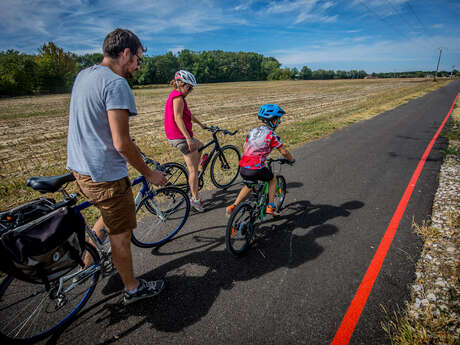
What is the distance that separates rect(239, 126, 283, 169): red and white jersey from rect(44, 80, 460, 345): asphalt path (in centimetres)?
126

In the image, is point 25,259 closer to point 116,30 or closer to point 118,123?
point 118,123

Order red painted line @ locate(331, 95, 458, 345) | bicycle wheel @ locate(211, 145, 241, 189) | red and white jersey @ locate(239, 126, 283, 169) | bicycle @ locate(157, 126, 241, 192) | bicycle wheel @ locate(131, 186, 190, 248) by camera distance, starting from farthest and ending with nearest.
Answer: bicycle wheel @ locate(211, 145, 241, 189) → bicycle @ locate(157, 126, 241, 192) → bicycle wheel @ locate(131, 186, 190, 248) → red and white jersey @ locate(239, 126, 283, 169) → red painted line @ locate(331, 95, 458, 345)

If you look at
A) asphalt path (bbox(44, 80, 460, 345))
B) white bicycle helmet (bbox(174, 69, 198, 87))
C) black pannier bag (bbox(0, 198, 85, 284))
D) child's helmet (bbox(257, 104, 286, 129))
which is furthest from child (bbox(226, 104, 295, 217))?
black pannier bag (bbox(0, 198, 85, 284))

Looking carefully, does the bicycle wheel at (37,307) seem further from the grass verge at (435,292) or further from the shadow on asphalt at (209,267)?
the grass verge at (435,292)

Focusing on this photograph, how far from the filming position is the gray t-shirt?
5.87ft

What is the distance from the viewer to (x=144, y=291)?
257 cm

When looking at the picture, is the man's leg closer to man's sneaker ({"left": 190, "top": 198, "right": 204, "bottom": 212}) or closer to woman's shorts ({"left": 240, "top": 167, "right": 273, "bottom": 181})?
woman's shorts ({"left": 240, "top": 167, "right": 273, "bottom": 181})

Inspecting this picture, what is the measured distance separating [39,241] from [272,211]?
10.1 ft

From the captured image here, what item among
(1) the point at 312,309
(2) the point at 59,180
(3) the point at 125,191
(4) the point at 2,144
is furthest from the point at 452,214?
(4) the point at 2,144

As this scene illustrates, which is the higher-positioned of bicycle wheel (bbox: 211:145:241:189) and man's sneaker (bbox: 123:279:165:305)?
bicycle wheel (bbox: 211:145:241:189)

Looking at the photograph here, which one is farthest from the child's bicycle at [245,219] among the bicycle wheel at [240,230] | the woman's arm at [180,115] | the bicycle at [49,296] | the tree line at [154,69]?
the tree line at [154,69]

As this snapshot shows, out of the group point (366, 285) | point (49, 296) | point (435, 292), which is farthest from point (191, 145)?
point (435, 292)

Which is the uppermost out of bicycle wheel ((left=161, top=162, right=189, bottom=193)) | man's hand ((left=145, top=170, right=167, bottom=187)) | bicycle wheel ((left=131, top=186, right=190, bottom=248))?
man's hand ((left=145, top=170, right=167, bottom=187))

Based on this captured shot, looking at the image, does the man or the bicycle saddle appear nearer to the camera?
the man
